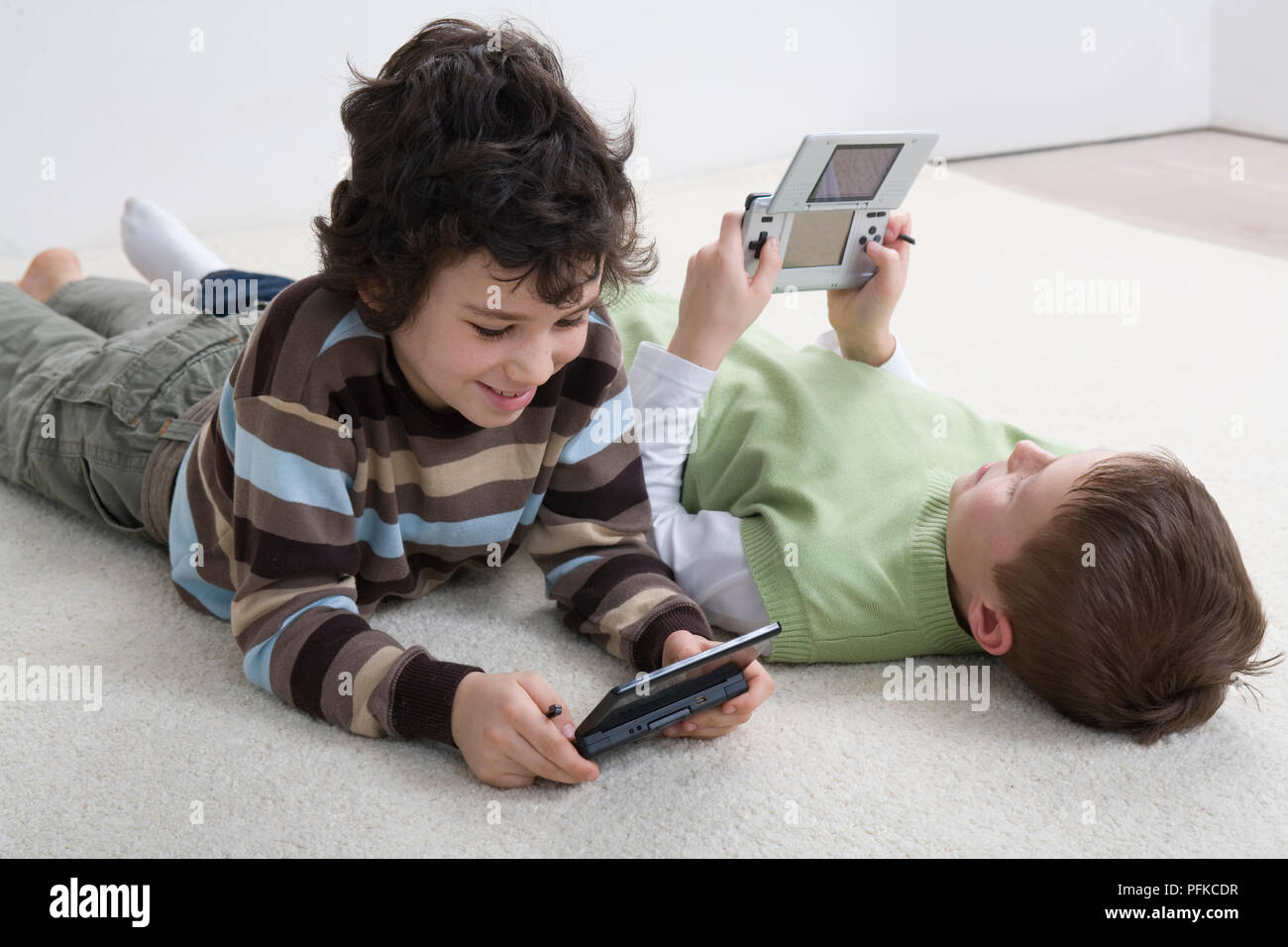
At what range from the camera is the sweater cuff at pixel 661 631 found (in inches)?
33.2

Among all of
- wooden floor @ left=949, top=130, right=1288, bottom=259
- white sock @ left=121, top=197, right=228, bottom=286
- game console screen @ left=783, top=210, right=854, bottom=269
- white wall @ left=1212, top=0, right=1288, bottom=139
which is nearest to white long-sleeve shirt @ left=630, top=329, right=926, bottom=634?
game console screen @ left=783, top=210, right=854, bottom=269

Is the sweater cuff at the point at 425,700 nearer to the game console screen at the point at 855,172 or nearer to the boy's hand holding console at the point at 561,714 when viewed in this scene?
the boy's hand holding console at the point at 561,714

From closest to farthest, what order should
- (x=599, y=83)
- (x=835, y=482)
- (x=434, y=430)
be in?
(x=434, y=430)
(x=835, y=482)
(x=599, y=83)

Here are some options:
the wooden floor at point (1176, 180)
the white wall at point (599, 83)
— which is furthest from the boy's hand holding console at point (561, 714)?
the wooden floor at point (1176, 180)

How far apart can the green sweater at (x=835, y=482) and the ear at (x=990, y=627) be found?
2 cm

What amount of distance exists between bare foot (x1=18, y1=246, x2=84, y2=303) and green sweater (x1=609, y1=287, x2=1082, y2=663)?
2.04 ft

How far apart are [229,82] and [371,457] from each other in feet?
4.18

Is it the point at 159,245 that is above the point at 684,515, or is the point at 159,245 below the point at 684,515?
above

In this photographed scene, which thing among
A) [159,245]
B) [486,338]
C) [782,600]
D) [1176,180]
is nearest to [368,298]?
[486,338]

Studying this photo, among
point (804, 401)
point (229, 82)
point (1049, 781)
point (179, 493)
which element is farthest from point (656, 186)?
point (1049, 781)

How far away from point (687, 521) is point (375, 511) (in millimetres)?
259

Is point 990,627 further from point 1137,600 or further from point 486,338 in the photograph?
point 486,338

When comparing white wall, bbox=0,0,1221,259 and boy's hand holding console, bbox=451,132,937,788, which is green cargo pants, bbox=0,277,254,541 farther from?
white wall, bbox=0,0,1221,259

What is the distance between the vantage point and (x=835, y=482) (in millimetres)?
940
